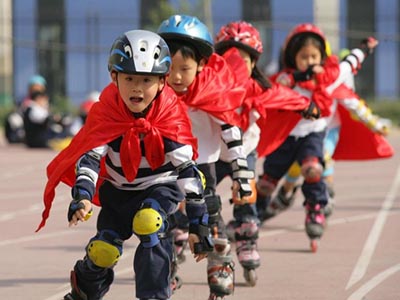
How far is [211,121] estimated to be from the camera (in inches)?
366

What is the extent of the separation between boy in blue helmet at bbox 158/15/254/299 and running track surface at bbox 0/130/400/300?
0.39 meters

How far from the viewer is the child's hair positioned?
10250mm

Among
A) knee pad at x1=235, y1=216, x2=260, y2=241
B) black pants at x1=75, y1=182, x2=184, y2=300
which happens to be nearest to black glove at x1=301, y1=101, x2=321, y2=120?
knee pad at x1=235, y1=216, x2=260, y2=241

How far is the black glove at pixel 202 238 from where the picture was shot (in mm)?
7594

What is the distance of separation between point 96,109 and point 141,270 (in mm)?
1108

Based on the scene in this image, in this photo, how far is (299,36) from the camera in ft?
39.1

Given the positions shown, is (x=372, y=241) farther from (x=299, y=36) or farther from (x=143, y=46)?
(x=143, y=46)

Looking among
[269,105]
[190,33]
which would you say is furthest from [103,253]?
[269,105]

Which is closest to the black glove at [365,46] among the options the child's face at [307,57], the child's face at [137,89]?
the child's face at [307,57]

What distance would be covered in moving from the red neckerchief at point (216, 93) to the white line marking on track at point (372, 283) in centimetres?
147

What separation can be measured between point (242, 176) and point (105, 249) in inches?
61.5

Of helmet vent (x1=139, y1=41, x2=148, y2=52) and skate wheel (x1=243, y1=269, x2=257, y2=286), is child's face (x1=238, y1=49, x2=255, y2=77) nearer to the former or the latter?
skate wheel (x1=243, y1=269, x2=257, y2=286)

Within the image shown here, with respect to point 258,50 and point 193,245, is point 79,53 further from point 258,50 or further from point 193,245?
point 193,245

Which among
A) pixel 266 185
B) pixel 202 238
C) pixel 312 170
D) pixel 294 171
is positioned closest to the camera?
pixel 202 238
